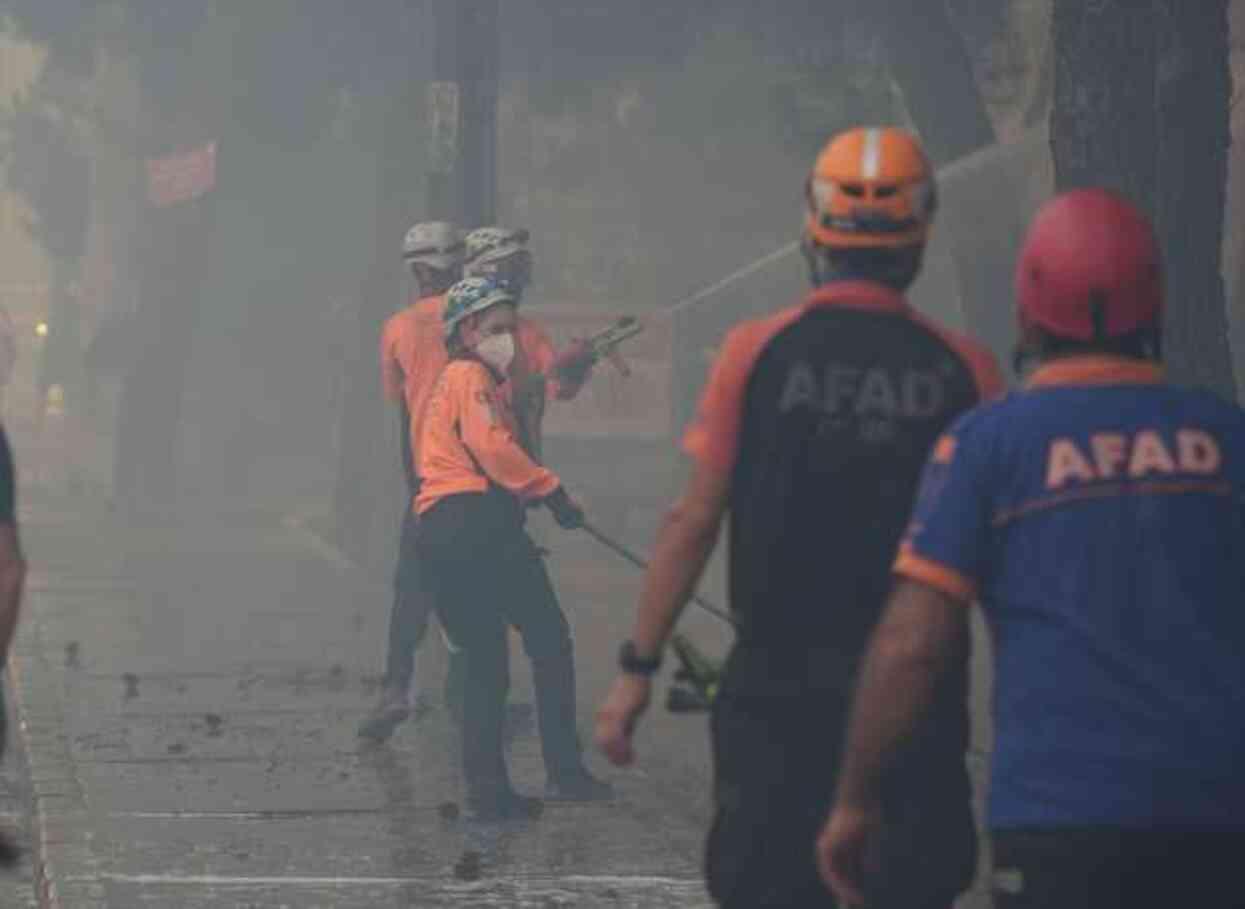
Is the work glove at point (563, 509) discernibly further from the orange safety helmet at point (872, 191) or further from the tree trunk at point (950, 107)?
the tree trunk at point (950, 107)

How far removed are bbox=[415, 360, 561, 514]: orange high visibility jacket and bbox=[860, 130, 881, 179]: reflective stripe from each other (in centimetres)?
520

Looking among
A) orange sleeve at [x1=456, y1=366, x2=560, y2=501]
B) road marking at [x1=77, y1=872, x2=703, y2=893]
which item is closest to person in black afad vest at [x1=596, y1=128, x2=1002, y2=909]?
road marking at [x1=77, y1=872, x2=703, y2=893]

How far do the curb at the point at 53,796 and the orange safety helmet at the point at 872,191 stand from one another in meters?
4.43

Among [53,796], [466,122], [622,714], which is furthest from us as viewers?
[466,122]

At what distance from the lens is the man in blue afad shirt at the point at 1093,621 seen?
5.02 m

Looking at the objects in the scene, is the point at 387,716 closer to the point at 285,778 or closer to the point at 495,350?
the point at 285,778

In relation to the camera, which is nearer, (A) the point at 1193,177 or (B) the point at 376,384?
(A) the point at 1193,177

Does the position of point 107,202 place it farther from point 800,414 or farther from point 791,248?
point 800,414

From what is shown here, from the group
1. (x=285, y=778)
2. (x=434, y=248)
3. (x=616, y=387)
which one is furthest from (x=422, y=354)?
(x=616, y=387)

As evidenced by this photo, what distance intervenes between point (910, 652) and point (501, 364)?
6442 millimetres

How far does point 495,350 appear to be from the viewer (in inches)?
454

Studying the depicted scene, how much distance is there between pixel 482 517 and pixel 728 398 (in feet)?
18.0

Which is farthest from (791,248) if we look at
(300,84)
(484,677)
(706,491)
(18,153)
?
(18,153)

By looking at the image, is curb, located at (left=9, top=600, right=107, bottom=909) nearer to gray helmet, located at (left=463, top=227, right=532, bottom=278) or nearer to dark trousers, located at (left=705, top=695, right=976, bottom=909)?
gray helmet, located at (left=463, top=227, right=532, bottom=278)
